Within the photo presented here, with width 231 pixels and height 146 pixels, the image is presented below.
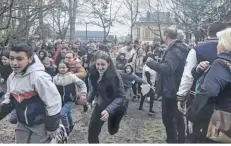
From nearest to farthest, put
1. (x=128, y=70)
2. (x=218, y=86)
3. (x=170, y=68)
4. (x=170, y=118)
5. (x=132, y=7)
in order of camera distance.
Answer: (x=218, y=86), (x=170, y=68), (x=170, y=118), (x=128, y=70), (x=132, y=7)

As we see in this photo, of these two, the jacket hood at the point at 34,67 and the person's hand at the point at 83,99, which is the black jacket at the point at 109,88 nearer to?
the person's hand at the point at 83,99

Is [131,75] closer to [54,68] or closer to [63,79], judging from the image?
[54,68]

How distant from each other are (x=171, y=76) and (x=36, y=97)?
7.44 feet

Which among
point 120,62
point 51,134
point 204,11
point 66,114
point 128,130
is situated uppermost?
point 204,11

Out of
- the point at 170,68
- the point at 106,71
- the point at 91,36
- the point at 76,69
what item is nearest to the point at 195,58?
the point at 170,68

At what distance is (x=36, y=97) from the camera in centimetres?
388

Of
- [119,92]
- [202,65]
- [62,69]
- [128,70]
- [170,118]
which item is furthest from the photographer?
[128,70]

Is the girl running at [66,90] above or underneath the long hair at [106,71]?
underneath

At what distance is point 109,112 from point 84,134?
8.03 feet

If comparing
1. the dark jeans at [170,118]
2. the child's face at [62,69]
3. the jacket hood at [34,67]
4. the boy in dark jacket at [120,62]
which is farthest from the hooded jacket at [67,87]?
the boy in dark jacket at [120,62]

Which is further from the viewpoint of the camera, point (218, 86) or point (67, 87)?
point (67, 87)

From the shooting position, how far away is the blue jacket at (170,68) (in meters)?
5.33

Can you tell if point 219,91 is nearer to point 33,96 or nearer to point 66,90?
point 33,96

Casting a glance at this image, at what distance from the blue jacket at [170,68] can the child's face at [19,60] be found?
2.01m
